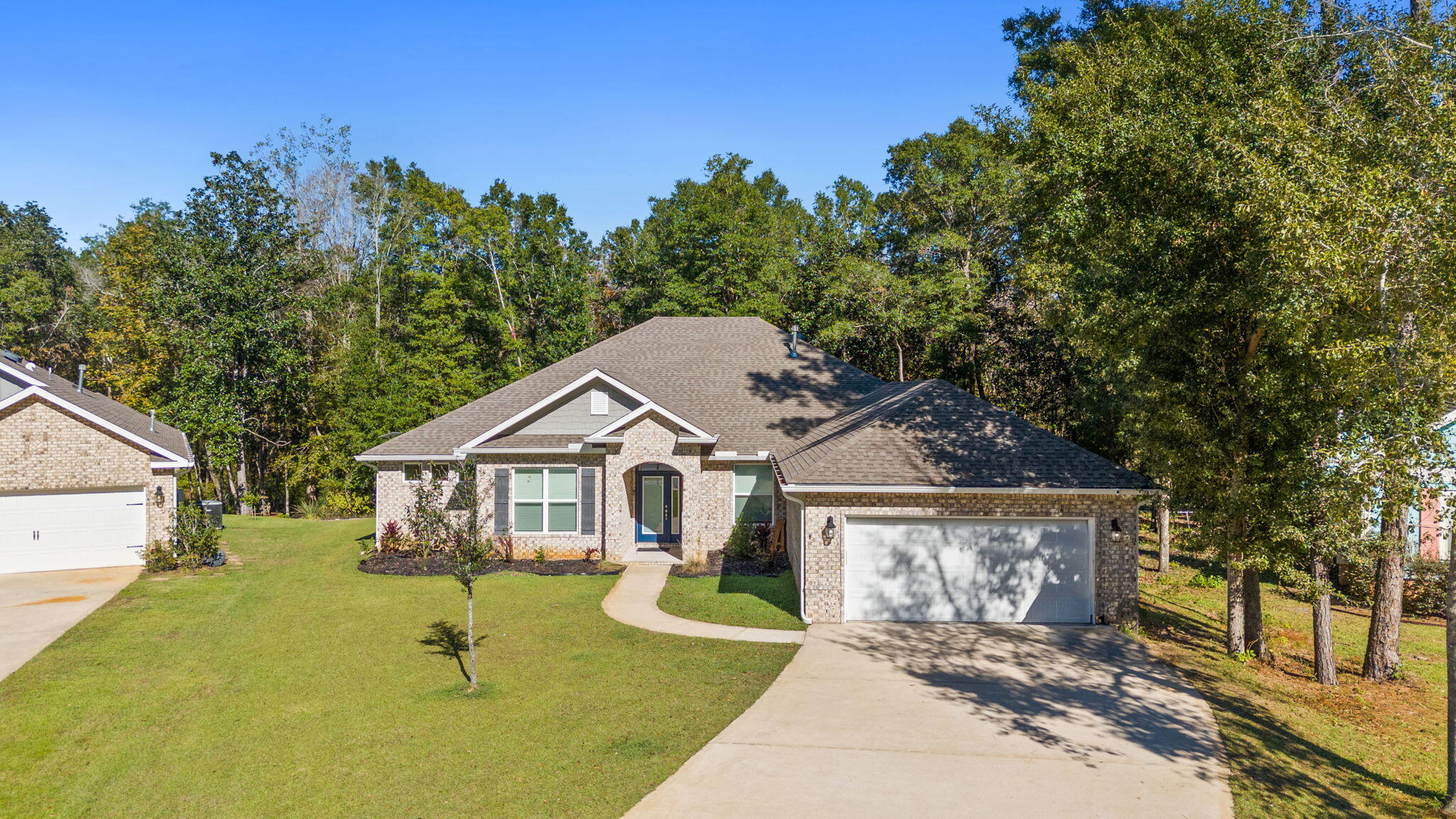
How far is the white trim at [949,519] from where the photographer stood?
14.3m

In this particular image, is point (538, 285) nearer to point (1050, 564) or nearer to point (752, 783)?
point (1050, 564)

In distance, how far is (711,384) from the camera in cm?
2416

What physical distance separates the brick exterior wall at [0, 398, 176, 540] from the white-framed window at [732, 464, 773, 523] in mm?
14463

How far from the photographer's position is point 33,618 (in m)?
14.9

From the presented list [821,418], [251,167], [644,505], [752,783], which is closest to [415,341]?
[251,167]

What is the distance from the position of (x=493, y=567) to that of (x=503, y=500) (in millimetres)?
1861

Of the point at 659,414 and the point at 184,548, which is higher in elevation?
the point at 659,414

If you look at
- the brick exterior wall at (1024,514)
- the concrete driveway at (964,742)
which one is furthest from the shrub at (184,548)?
the concrete driveway at (964,742)

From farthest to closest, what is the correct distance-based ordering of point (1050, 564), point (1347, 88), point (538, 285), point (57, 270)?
1. point (57, 270)
2. point (538, 285)
3. point (1050, 564)
4. point (1347, 88)

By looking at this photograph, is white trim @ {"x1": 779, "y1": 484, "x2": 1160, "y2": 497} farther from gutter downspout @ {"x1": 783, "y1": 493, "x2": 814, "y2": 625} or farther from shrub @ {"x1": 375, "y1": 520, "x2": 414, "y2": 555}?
shrub @ {"x1": 375, "y1": 520, "x2": 414, "y2": 555}

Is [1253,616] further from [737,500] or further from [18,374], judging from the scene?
[18,374]

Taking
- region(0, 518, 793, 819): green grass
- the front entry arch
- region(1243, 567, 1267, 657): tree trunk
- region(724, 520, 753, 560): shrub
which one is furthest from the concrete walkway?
region(1243, 567, 1267, 657): tree trunk

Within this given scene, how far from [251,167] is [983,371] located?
30592 mm

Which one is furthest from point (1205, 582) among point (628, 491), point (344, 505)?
point (344, 505)
